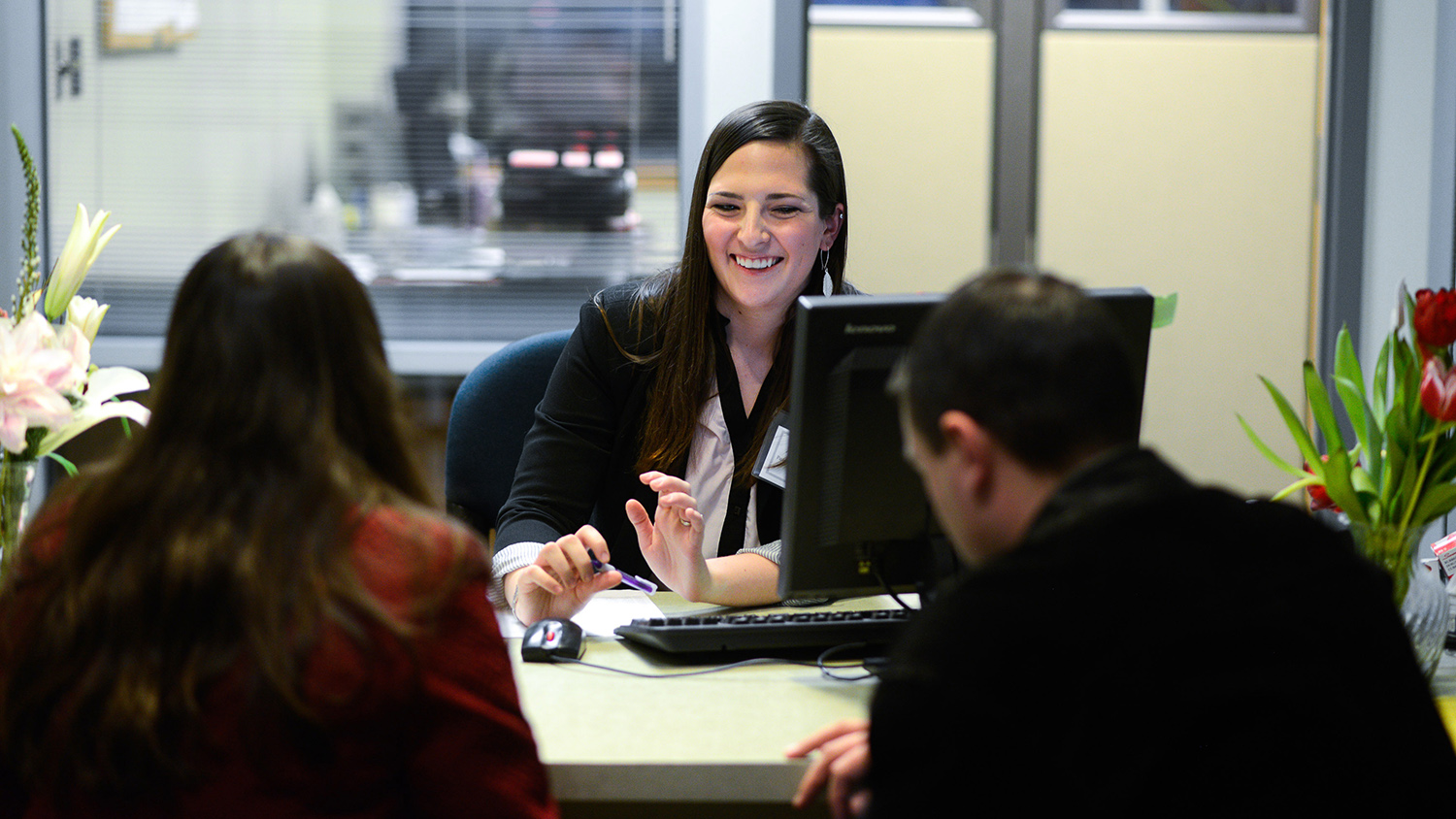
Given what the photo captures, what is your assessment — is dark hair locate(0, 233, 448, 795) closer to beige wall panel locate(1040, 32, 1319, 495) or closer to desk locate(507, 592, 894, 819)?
desk locate(507, 592, 894, 819)

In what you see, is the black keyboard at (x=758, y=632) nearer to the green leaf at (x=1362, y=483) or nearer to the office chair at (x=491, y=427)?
the green leaf at (x=1362, y=483)

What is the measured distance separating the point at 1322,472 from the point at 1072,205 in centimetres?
194

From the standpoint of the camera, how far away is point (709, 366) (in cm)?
184

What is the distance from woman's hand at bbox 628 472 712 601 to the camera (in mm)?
1466

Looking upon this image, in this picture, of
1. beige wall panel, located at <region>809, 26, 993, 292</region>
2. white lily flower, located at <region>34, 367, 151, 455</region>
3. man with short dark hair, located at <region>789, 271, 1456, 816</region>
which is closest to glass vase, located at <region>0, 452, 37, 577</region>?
white lily flower, located at <region>34, 367, 151, 455</region>

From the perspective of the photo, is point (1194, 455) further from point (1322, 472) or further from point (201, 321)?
point (201, 321)

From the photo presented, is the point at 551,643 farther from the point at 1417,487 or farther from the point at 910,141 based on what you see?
the point at 910,141

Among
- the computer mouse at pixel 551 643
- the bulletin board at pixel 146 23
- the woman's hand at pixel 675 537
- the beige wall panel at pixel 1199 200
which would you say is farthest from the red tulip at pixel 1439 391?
the bulletin board at pixel 146 23

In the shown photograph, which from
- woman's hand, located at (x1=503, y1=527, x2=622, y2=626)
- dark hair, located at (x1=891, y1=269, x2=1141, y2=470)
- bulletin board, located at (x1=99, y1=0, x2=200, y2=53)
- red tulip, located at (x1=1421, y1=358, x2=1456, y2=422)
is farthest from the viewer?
bulletin board, located at (x1=99, y1=0, x2=200, y2=53)

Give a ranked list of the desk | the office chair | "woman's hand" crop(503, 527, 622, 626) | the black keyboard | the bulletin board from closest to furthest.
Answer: the desk
the black keyboard
"woman's hand" crop(503, 527, 622, 626)
the office chair
the bulletin board

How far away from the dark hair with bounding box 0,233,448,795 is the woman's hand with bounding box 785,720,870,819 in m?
0.35

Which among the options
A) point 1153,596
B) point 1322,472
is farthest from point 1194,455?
point 1153,596

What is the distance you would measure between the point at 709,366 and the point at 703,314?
8cm

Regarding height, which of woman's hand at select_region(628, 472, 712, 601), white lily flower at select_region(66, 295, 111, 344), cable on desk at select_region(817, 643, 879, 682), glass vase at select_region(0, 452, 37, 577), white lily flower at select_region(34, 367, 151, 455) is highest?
white lily flower at select_region(66, 295, 111, 344)
